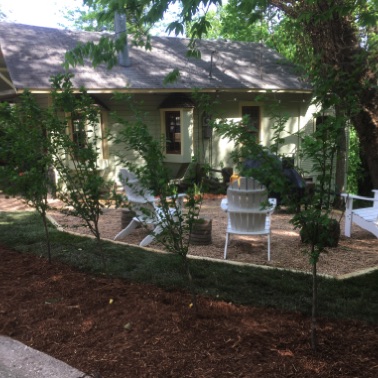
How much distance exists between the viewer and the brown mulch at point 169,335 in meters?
2.80

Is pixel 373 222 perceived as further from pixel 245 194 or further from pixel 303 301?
pixel 303 301

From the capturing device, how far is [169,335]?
3250mm

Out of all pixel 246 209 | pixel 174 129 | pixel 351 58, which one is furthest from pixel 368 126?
pixel 174 129

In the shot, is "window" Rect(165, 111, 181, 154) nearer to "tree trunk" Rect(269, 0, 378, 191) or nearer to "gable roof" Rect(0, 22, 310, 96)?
"gable roof" Rect(0, 22, 310, 96)

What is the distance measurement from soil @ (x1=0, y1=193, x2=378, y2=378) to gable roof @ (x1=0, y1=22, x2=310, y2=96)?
6.65 metres

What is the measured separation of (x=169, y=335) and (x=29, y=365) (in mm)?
1044

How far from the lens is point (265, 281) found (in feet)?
14.4

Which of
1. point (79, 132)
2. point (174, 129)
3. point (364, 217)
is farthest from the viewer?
point (174, 129)

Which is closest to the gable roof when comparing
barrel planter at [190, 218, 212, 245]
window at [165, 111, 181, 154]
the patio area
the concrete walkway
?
window at [165, 111, 181, 154]

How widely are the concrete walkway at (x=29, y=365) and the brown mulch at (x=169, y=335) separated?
0.22ft

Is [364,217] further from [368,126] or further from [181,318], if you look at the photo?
[181,318]

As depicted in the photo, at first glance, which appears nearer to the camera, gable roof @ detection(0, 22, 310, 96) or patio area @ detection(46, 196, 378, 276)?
patio area @ detection(46, 196, 378, 276)

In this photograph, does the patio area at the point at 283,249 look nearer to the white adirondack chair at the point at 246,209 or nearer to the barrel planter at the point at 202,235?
the barrel planter at the point at 202,235

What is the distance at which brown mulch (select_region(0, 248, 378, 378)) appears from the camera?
280cm
